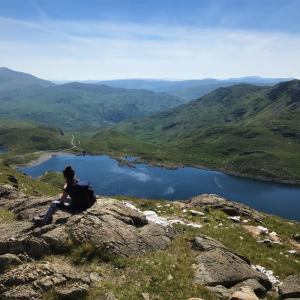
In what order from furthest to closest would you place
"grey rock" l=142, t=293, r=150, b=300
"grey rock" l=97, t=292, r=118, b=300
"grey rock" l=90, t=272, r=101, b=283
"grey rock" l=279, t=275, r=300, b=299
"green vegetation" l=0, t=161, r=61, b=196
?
"green vegetation" l=0, t=161, r=61, b=196, "grey rock" l=279, t=275, r=300, b=299, "grey rock" l=90, t=272, r=101, b=283, "grey rock" l=142, t=293, r=150, b=300, "grey rock" l=97, t=292, r=118, b=300

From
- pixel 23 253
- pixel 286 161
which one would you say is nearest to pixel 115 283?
pixel 23 253

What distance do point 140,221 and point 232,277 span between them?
8.51 m

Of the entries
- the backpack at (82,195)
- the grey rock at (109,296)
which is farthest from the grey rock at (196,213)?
the grey rock at (109,296)

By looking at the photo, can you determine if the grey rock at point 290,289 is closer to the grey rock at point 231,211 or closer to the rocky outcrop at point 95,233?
the rocky outcrop at point 95,233

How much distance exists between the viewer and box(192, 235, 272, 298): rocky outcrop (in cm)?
1239

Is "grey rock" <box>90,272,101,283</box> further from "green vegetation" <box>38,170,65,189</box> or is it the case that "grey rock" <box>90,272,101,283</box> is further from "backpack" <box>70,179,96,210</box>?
"green vegetation" <box>38,170,65,189</box>

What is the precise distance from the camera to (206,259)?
1388 cm

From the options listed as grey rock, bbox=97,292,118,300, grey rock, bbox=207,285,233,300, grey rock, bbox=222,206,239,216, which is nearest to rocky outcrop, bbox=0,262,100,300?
grey rock, bbox=97,292,118,300

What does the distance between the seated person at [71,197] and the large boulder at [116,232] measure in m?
1.00

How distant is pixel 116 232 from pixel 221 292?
7.48 m

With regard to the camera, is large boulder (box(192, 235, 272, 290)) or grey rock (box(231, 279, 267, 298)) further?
large boulder (box(192, 235, 272, 290))

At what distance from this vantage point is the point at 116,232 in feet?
48.5

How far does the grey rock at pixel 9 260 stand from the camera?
401 inches

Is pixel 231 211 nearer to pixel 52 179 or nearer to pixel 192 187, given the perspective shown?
pixel 192 187
